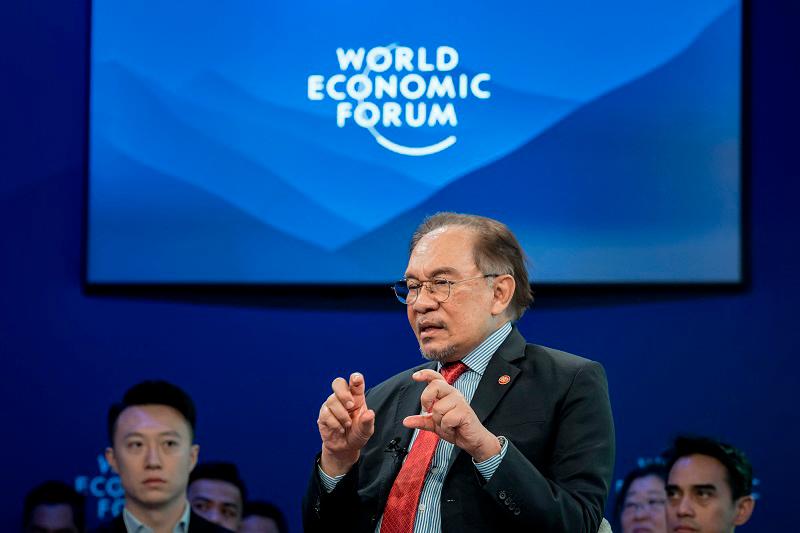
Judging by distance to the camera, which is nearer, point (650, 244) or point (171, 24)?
point (650, 244)

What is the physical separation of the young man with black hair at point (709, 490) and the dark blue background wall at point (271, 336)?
29 cm

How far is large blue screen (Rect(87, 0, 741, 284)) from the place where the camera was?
406cm

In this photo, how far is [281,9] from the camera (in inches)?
169

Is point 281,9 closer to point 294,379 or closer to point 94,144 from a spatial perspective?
point 94,144

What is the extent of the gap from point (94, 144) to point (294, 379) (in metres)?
1.24

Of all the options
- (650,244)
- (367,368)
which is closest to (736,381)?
(650,244)

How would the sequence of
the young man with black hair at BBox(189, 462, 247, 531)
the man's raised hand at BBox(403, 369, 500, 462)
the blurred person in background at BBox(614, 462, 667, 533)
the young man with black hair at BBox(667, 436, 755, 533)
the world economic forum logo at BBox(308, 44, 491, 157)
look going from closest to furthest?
the man's raised hand at BBox(403, 369, 500, 462), the young man with black hair at BBox(667, 436, 755, 533), the blurred person in background at BBox(614, 462, 667, 533), the young man with black hair at BBox(189, 462, 247, 531), the world economic forum logo at BBox(308, 44, 491, 157)

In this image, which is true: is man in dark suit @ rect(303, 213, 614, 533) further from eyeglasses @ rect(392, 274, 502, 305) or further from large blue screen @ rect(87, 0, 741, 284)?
large blue screen @ rect(87, 0, 741, 284)

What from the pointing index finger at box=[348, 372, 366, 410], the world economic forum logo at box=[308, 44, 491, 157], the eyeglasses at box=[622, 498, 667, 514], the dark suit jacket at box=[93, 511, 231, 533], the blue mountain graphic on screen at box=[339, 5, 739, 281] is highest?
the world economic forum logo at box=[308, 44, 491, 157]

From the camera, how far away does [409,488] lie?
2.33 metres

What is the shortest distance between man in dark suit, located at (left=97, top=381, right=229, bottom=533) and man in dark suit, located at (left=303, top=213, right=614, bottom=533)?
4.32 feet

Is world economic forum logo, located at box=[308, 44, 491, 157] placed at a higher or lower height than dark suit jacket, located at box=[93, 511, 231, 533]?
higher

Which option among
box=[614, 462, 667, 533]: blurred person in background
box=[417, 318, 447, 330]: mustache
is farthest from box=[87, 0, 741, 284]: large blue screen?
box=[417, 318, 447, 330]: mustache

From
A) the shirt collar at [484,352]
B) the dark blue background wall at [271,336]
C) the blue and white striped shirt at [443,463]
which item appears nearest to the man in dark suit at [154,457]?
the dark blue background wall at [271,336]
